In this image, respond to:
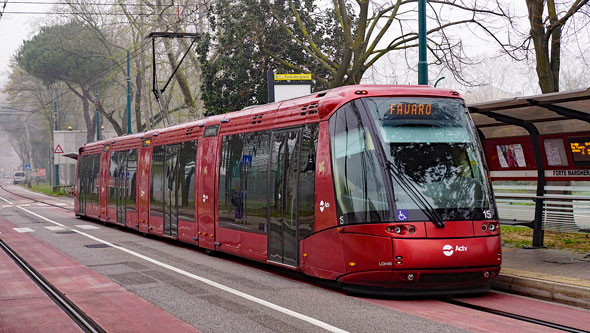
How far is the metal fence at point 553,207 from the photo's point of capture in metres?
13.0

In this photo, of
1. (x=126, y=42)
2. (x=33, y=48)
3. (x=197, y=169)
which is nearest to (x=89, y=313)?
(x=197, y=169)

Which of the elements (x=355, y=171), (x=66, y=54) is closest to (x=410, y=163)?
(x=355, y=171)

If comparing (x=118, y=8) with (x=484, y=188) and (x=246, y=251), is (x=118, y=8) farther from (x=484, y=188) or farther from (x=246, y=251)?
(x=484, y=188)

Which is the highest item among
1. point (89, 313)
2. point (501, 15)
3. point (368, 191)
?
point (501, 15)

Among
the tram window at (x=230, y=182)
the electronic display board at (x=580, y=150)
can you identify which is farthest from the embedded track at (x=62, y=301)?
the electronic display board at (x=580, y=150)

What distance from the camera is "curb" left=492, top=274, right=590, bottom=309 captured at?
9.20 m

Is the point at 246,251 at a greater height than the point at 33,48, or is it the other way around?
the point at 33,48

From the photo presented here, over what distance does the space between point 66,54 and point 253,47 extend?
107 ft

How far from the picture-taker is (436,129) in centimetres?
1030

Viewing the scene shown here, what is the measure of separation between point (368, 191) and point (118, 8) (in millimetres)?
39896

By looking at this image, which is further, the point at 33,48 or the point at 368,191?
the point at 33,48

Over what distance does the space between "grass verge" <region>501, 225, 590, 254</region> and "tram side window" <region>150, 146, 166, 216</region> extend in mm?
8439

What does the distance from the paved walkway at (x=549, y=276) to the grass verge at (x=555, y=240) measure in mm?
1260

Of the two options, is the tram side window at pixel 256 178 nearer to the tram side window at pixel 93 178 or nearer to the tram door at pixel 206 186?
the tram door at pixel 206 186
